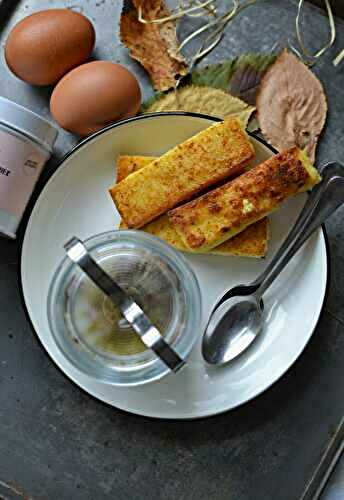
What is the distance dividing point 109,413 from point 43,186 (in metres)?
0.31

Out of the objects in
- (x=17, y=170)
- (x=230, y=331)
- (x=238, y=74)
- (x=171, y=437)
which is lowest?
(x=171, y=437)

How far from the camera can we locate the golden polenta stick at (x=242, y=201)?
757mm

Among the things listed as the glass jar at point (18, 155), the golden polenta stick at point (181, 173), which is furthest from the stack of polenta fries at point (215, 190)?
the glass jar at point (18, 155)

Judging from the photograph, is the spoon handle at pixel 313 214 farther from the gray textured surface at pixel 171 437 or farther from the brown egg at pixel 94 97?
the brown egg at pixel 94 97

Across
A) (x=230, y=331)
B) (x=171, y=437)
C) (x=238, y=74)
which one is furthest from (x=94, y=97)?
(x=171, y=437)

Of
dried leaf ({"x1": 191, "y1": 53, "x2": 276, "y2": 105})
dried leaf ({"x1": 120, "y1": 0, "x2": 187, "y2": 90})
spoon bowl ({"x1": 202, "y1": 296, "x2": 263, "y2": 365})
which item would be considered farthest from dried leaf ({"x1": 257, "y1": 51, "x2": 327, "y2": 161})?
spoon bowl ({"x1": 202, "y1": 296, "x2": 263, "y2": 365})

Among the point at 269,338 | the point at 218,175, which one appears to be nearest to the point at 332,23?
the point at 218,175

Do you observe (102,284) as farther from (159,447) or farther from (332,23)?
(332,23)

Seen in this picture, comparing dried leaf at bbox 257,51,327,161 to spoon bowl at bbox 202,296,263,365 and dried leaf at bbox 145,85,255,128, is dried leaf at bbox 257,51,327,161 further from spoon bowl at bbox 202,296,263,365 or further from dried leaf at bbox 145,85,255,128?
spoon bowl at bbox 202,296,263,365

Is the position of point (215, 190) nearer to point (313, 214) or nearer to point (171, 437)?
point (313, 214)

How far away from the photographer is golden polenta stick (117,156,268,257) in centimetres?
78

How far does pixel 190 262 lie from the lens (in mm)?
798

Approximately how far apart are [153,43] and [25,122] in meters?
0.23

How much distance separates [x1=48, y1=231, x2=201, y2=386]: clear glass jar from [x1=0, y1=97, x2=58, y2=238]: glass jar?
0.10 meters
